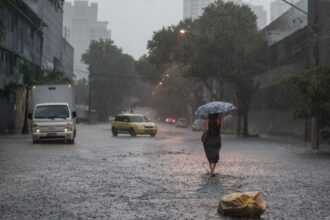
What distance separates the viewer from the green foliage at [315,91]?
2431 centimetres

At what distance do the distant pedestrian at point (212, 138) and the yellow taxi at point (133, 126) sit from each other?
2613 centimetres

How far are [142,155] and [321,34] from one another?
21286 mm

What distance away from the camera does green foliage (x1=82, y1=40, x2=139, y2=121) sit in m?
123

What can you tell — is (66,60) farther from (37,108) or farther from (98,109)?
(37,108)

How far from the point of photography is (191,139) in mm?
37969

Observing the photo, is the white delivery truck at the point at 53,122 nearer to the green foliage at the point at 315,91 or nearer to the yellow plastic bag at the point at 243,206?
the green foliage at the point at 315,91

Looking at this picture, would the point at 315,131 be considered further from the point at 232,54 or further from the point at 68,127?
the point at 232,54

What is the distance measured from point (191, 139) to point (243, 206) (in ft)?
95.4

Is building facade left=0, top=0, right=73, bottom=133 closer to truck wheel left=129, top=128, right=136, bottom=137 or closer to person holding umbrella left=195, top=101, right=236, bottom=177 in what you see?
truck wheel left=129, top=128, right=136, bottom=137

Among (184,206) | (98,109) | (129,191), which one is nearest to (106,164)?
(129,191)

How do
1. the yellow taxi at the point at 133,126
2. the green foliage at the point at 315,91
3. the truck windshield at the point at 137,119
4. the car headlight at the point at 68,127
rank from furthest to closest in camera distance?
1. the truck windshield at the point at 137,119
2. the yellow taxi at the point at 133,126
3. the car headlight at the point at 68,127
4. the green foliage at the point at 315,91

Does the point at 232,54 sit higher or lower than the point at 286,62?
higher

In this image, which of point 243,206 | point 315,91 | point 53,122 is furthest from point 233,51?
point 243,206

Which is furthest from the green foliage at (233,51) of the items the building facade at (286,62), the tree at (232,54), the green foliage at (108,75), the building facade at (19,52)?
the green foliage at (108,75)
